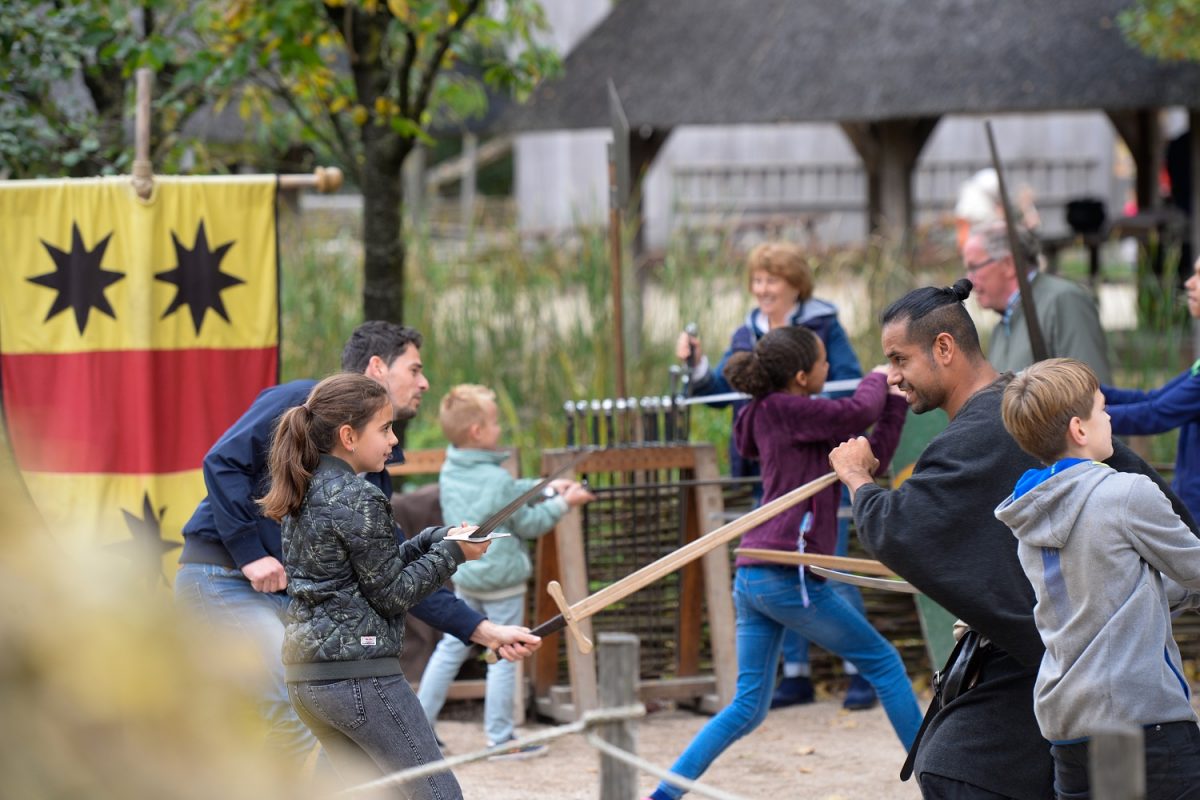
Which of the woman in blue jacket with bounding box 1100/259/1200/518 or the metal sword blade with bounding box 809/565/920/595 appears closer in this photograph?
the metal sword blade with bounding box 809/565/920/595

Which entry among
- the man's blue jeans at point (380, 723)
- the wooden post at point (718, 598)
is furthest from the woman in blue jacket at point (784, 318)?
the man's blue jeans at point (380, 723)

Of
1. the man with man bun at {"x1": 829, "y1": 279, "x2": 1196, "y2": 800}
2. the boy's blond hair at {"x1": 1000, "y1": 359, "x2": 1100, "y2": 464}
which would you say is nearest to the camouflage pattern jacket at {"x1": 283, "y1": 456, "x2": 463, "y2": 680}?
the man with man bun at {"x1": 829, "y1": 279, "x2": 1196, "y2": 800}

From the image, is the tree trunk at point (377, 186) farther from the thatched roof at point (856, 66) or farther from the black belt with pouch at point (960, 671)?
the thatched roof at point (856, 66)

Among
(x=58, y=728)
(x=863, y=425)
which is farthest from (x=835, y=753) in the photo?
(x=58, y=728)

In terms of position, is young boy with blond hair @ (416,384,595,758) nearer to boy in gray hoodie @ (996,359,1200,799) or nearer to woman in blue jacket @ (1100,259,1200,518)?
woman in blue jacket @ (1100,259,1200,518)

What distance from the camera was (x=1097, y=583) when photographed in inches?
124

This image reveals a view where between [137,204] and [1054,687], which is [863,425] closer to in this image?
[1054,687]

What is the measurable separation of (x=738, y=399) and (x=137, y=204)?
7.59 ft

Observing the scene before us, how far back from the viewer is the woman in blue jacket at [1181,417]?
5.03 m

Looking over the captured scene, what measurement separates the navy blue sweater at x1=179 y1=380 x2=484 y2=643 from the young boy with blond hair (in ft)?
3.72

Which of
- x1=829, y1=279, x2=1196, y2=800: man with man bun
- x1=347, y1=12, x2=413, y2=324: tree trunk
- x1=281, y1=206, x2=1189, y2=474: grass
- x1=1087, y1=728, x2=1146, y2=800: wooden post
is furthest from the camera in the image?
x1=281, y1=206, x2=1189, y2=474: grass

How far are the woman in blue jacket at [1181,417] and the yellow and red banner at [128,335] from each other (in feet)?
9.90

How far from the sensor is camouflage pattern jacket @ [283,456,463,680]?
11.8 ft

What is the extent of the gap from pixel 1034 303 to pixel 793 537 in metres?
1.57
